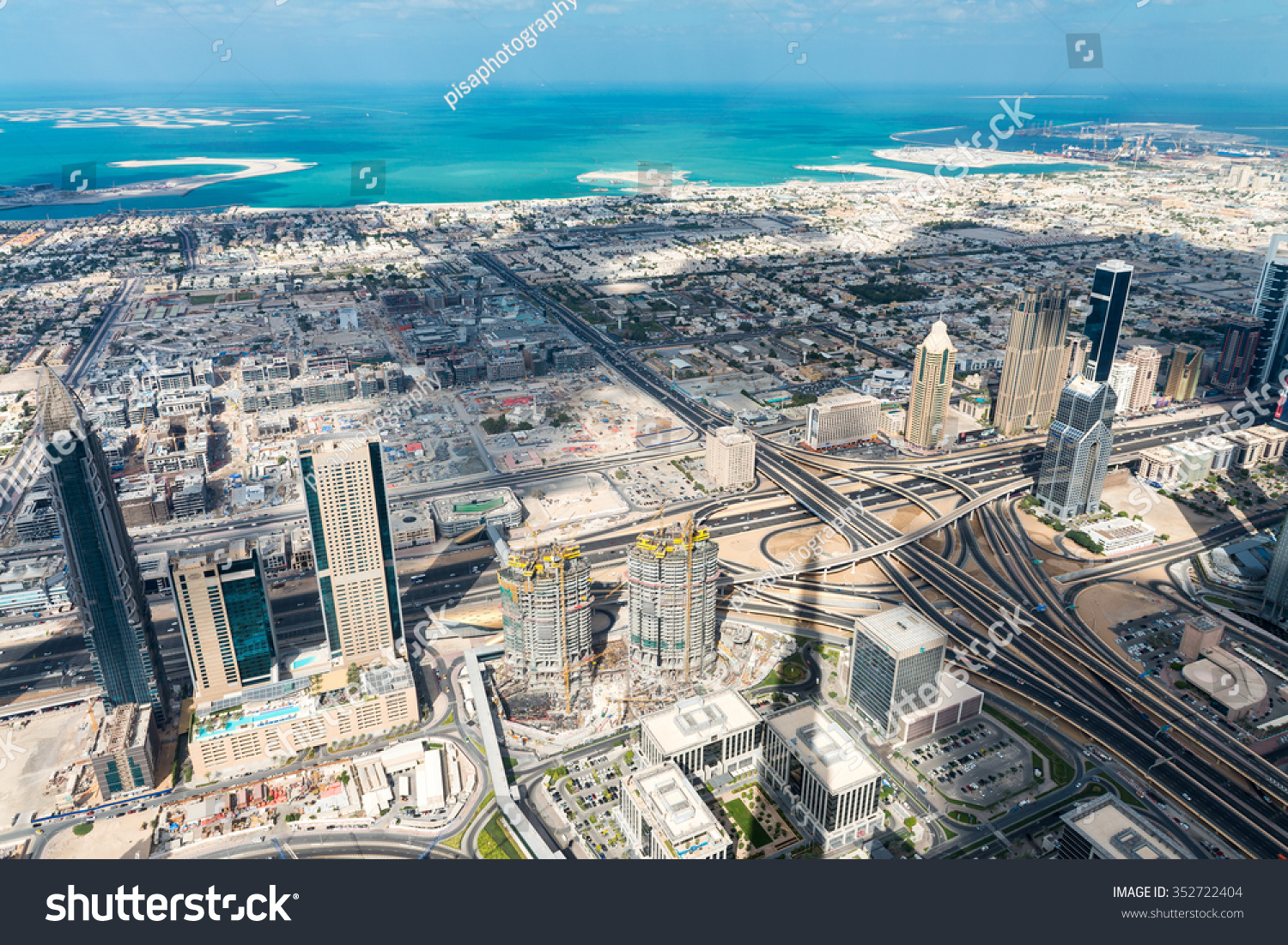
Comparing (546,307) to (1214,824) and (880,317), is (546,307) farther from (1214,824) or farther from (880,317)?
(1214,824)

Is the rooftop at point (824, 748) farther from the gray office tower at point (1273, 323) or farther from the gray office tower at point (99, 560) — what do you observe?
the gray office tower at point (1273, 323)

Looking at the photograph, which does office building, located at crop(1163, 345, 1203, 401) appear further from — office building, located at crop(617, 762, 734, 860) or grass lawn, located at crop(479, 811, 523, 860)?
grass lawn, located at crop(479, 811, 523, 860)

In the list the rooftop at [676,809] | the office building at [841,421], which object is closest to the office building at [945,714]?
the rooftop at [676,809]

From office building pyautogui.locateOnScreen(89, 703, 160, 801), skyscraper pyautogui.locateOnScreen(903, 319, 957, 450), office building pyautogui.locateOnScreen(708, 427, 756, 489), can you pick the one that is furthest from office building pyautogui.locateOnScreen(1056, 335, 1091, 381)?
office building pyautogui.locateOnScreen(89, 703, 160, 801)

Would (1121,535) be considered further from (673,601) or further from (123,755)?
(123,755)

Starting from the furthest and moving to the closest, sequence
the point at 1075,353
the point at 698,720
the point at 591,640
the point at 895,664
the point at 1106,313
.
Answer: the point at 1075,353 → the point at 1106,313 → the point at 591,640 → the point at 895,664 → the point at 698,720

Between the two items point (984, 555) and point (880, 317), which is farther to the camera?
point (880, 317)

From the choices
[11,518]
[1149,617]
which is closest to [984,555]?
[1149,617]

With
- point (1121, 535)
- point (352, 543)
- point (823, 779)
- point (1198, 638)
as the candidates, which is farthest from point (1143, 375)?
point (352, 543)
